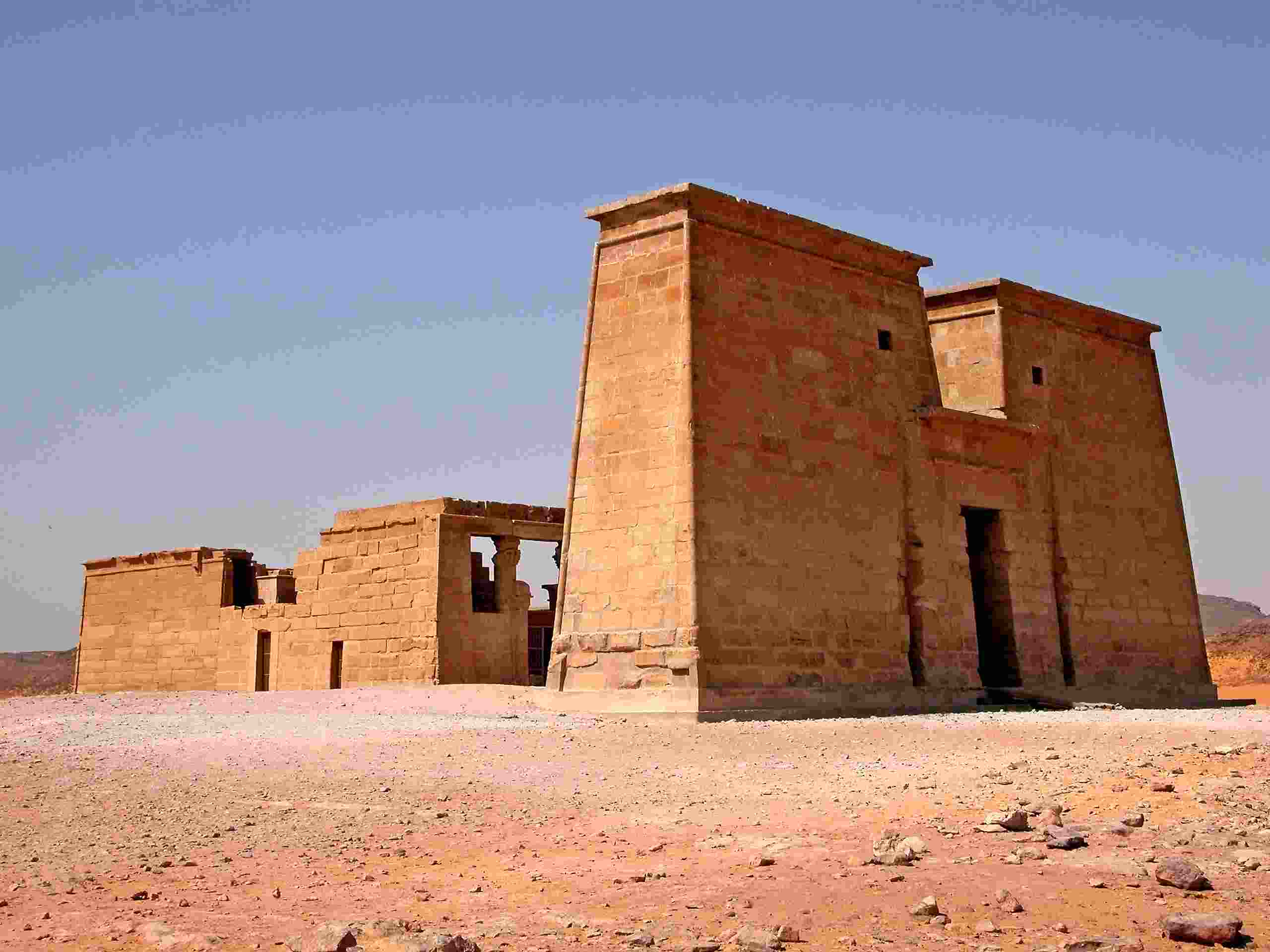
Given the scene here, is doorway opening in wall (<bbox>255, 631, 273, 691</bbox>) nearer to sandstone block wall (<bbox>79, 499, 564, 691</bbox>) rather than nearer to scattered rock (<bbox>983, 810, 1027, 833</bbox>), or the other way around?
sandstone block wall (<bbox>79, 499, 564, 691</bbox>)

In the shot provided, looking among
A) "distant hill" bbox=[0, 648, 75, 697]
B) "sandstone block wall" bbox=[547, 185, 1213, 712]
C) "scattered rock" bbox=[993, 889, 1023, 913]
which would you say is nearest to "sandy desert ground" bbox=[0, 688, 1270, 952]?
"scattered rock" bbox=[993, 889, 1023, 913]

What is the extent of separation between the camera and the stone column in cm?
1981

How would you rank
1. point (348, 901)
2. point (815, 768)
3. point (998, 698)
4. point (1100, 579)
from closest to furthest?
point (348, 901), point (815, 768), point (998, 698), point (1100, 579)

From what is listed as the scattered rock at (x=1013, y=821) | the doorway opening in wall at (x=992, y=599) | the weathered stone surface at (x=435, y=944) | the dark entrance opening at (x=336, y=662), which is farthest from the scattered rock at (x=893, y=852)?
the dark entrance opening at (x=336, y=662)

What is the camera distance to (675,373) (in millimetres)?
13047

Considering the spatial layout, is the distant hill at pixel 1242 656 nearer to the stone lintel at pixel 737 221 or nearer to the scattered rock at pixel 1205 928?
the stone lintel at pixel 737 221

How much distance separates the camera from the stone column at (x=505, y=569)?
65.0 feet

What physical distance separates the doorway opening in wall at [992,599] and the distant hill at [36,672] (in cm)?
3510

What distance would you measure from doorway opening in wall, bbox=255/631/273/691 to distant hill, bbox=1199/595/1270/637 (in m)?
79.5

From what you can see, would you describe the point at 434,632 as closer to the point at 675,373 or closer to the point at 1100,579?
the point at 675,373

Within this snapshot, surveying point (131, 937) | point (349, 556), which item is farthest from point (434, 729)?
point (349, 556)

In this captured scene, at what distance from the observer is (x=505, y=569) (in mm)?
19828

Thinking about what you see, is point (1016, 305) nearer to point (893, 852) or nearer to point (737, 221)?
point (737, 221)

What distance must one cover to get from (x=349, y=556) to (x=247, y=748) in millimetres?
10850
